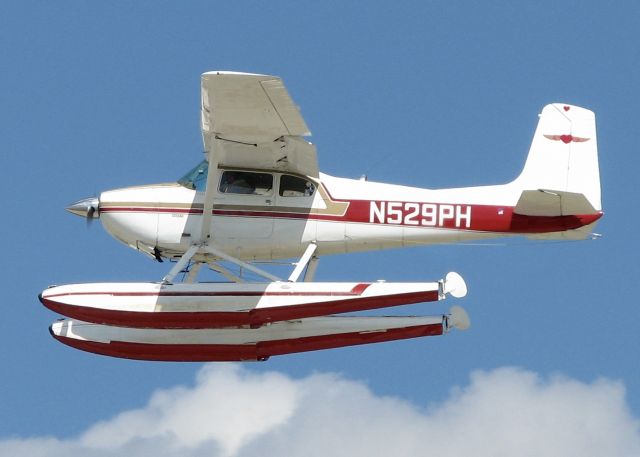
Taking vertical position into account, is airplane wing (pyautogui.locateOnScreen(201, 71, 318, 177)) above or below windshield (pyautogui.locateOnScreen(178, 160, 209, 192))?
above

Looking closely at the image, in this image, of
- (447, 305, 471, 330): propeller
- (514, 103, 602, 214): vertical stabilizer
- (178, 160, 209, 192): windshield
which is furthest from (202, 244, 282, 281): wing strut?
(514, 103, 602, 214): vertical stabilizer

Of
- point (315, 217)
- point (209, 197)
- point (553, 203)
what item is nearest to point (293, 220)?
point (315, 217)

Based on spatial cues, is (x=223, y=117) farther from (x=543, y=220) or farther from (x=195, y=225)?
(x=543, y=220)

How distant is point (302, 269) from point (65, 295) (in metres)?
3.28

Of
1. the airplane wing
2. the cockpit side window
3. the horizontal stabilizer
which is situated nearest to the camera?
the airplane wing

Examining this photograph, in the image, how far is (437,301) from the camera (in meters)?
23.1

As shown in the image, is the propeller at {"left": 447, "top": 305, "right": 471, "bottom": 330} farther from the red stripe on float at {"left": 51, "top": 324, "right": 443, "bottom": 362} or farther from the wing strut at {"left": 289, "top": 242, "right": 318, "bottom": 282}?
the wing strut at {"left": 289, "top": 242, "right": 318, "bottom": 282}

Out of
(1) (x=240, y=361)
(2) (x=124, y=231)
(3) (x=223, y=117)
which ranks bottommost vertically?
(1) (x=240, y=361)

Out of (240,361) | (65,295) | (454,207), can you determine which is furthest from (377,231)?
(65,295)

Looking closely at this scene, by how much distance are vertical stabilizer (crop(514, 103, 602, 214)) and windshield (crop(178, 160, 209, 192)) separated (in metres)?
4.40

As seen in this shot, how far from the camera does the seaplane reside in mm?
24062

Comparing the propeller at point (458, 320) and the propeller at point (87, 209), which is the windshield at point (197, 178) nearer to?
the propeller at point (87, 209)

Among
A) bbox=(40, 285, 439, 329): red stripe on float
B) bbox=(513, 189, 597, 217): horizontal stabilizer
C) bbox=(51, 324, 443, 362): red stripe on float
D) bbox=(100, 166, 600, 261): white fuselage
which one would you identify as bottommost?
bbox=(51, 324, 443, 362): red stripe on float

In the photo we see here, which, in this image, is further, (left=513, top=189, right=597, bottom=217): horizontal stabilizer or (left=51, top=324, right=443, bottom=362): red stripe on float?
(left=51, top=324, right=443, bottom=362): red stripe on float
